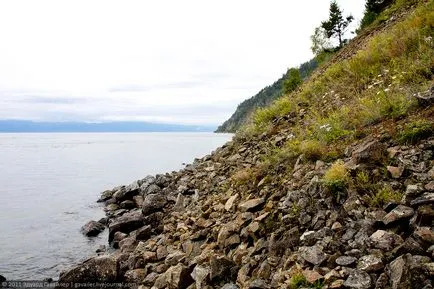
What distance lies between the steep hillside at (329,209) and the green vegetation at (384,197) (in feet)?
0.06

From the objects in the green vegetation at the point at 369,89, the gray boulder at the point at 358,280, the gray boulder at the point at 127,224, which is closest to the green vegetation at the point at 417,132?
the green vegetation at the point at 369,89

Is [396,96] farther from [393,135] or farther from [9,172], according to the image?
[9,172]

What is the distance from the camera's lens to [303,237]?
260 inches

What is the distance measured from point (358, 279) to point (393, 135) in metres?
3.61

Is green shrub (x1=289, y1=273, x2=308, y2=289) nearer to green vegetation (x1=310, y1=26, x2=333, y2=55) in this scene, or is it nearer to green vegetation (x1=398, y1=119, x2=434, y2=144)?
green vegetation (x1=398, y1=119, x2=434, y2=144)

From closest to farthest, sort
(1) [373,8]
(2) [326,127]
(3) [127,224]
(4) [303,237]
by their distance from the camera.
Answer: (4) [303,237] < (2) [326,127] < (3) [127,224] < (1) [373,8]

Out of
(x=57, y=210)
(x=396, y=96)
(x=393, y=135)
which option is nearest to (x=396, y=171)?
(x=393, y=135)

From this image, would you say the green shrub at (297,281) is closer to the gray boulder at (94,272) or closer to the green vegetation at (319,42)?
the gray boulder at (94,272)

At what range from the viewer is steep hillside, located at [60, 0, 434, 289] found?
5.56 m

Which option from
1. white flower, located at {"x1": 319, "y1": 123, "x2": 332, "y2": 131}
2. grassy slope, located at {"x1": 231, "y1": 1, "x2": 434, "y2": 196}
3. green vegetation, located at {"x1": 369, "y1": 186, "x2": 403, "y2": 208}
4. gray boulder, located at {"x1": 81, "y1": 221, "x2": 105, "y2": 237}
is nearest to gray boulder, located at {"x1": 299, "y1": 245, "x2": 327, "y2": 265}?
green vegetation, located at {"x1": 369, "y1": 186, "x2": 403, "y2": 208}

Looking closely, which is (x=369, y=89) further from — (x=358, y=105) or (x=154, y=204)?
(x=154, y=204)

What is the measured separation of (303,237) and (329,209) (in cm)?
77

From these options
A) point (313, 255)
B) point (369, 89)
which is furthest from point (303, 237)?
point (369, 89)

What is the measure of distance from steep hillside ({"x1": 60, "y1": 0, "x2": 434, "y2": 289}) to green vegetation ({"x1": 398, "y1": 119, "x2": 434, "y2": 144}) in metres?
0.02
